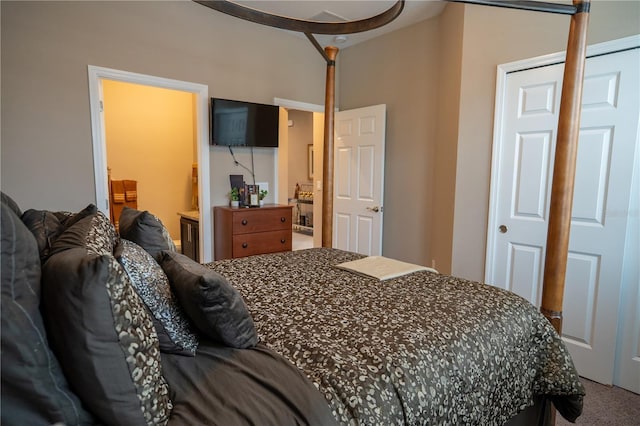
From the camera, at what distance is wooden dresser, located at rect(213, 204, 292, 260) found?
3555mm

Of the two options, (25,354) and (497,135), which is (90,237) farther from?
(497,135)

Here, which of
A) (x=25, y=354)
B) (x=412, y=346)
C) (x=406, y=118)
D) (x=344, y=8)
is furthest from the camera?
(x=406, y=118)

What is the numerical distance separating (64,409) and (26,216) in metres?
0.71

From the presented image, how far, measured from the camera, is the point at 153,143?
5.88 m

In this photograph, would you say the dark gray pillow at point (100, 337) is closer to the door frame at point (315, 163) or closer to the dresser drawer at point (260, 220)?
the dresser drawer at point (260, 220)

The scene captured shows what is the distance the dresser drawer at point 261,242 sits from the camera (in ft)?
11.7

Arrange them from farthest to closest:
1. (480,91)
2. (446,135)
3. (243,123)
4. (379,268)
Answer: (243,123), (446,135), (480,91), (379,268)

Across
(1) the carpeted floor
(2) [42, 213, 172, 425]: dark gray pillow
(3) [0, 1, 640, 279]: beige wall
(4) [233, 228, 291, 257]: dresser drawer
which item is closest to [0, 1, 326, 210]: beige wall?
(3) [0, 1, 640, 279]: beige wall

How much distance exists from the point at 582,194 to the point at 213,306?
2478 millimetres

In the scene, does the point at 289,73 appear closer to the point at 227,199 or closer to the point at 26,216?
the point at 227,199

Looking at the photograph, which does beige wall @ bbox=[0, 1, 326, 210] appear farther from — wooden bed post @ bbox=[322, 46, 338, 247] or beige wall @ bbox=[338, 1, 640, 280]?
beige wall @ bbox=[338, 1, 640, 280]

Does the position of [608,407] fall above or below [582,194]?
below

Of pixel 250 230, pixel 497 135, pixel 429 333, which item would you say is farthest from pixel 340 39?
pixel 429 333

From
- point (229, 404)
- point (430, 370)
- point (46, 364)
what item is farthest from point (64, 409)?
point (430, 370)
